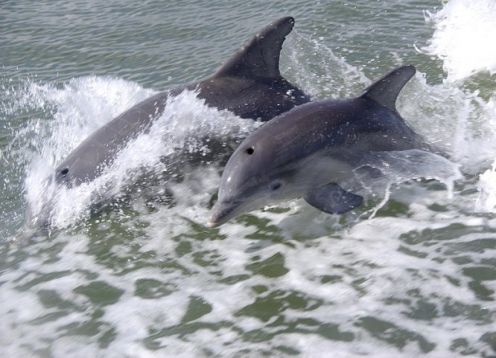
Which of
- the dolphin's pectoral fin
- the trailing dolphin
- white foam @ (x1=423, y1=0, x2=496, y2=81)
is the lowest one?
the dolphin's pectoral fin

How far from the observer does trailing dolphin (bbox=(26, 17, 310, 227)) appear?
8273 millimetres

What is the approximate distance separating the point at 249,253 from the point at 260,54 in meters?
2.49

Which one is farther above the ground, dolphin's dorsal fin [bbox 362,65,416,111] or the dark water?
dolphin's dorsal fin [bbox 362,65,416,111]

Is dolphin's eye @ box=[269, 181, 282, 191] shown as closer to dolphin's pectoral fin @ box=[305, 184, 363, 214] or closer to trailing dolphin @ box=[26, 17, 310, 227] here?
dolphin's pectoral fin @ box=[305, 184, 363, 214]

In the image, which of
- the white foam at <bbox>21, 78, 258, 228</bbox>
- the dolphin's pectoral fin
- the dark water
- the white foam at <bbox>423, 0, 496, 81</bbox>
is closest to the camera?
the dark water

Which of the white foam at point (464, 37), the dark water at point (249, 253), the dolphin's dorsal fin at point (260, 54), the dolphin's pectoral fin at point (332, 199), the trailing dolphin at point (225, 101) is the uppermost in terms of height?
the dolphin's dorsal fin at point (260, 54)

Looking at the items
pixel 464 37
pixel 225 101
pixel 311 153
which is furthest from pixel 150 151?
pixel 464 37

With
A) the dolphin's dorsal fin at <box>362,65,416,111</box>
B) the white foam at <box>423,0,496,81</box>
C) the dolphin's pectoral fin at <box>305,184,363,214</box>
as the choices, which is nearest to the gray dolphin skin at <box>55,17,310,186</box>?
the dolphin's dorsal fin at <box>362,65,416,111</box>

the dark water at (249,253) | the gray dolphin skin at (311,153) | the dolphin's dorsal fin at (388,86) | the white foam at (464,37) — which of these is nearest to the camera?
the dark water at (249,253)

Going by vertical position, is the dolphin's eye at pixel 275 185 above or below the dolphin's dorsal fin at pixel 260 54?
below

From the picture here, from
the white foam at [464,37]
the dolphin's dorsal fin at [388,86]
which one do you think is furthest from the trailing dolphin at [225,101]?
the white foam at [464,37]

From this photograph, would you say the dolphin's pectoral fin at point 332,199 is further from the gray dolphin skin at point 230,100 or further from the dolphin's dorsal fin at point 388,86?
the gray dolphin skin at point 230,100

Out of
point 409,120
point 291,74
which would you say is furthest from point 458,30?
point 409,120

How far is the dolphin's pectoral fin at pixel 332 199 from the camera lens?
7.09 m
